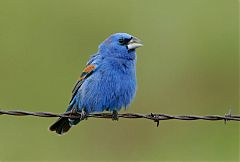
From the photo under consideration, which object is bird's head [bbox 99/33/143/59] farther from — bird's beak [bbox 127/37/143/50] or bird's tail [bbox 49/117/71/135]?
bird's tail [bbox 49/117/71/135]

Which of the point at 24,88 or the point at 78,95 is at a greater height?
the point at 24,88

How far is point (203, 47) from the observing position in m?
15.6

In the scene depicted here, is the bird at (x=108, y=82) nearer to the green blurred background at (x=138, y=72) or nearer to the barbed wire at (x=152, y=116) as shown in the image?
the barbed wire at (x=152, y=116)

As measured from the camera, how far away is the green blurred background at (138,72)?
12.7 metres

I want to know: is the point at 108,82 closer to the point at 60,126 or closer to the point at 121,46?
the point at 121,46

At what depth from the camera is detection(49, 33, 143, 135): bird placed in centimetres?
858

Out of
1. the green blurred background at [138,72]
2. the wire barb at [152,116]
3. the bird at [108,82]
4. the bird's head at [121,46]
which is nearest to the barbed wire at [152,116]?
the wire barb at [152,116]

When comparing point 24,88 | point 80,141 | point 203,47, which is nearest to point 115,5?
point 203,47

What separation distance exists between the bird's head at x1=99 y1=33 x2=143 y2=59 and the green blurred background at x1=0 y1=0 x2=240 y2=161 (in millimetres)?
3410

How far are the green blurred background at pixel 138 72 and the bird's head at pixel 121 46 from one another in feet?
11.2

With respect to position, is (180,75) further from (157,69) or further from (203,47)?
(203,47)

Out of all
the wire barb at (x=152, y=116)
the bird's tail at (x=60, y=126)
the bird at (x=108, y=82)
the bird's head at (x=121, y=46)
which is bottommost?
the wire barb at (x=152, y=116)

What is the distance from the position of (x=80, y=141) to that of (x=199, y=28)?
187 inches

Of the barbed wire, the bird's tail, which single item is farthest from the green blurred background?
the barbed wire
